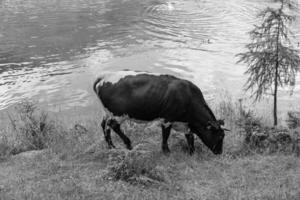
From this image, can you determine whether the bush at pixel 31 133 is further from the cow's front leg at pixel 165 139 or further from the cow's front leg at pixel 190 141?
the cow's front leg at pixel 190 141

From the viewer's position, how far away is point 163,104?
10023mm

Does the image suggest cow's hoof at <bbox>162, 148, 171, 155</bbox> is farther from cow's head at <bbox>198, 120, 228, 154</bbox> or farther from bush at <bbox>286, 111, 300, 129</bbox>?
bush at <bbox>286, 111, 300, 129</bbox>

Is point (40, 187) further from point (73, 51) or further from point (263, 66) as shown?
point (73, 51)

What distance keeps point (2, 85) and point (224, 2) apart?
20.0 m

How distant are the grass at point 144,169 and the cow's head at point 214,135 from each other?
0.69 feet

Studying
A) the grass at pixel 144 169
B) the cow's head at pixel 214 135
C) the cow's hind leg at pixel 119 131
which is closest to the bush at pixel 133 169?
the grass at pixel 144 169

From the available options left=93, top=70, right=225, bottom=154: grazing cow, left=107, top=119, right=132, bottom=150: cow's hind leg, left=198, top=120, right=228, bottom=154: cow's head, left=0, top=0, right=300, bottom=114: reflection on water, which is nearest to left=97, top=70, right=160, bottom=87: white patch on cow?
left=93, top=70, right=225, bottom=154: grazing cow

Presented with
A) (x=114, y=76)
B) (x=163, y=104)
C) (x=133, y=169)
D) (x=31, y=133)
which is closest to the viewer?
(x=133, y=169)

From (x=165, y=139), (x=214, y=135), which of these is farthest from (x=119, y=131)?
(x=214, y=135)

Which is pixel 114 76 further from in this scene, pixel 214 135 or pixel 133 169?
pixel 133 169

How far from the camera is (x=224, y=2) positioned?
34875 millimetres

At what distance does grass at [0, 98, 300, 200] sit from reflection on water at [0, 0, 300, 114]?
22.3 ft

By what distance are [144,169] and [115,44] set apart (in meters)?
19.2

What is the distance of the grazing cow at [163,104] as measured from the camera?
32.8 ft
